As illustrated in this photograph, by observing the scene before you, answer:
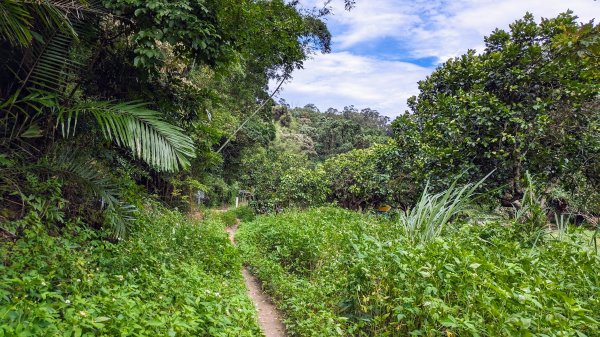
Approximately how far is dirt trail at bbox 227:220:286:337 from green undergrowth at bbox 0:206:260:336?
0.53 metres

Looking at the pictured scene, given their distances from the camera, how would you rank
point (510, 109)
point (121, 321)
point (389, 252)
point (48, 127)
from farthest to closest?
point (510, 109) → point (48, 127) → point (389, 252) → point (121, 321)

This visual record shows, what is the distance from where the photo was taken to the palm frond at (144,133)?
3.60 metres

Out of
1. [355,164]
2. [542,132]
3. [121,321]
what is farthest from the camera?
[355,164]

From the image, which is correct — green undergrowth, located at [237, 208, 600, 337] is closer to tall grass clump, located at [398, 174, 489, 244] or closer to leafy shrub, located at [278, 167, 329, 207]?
tall grass clump, located at [398, 174, 489, 244]

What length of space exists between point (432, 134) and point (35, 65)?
5.70 metres

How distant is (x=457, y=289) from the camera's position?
2.67 meters

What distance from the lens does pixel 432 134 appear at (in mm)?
6195

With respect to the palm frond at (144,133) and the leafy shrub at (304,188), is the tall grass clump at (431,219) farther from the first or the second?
the leafy shrub at (304,188)

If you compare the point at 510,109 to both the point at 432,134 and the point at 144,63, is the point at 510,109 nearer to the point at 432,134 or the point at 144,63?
the point at 432,134

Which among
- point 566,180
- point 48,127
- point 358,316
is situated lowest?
point 358,316

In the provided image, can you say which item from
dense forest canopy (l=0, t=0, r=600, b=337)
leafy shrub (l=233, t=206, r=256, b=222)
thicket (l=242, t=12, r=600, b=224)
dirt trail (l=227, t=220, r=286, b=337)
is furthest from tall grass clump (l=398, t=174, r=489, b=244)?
leafy shrub (l=233, t=206, r=256, b=222)

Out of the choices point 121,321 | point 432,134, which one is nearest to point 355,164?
point 432,134

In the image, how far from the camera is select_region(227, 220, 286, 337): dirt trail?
4309 millimetres

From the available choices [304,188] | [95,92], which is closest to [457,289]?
[95,92]
